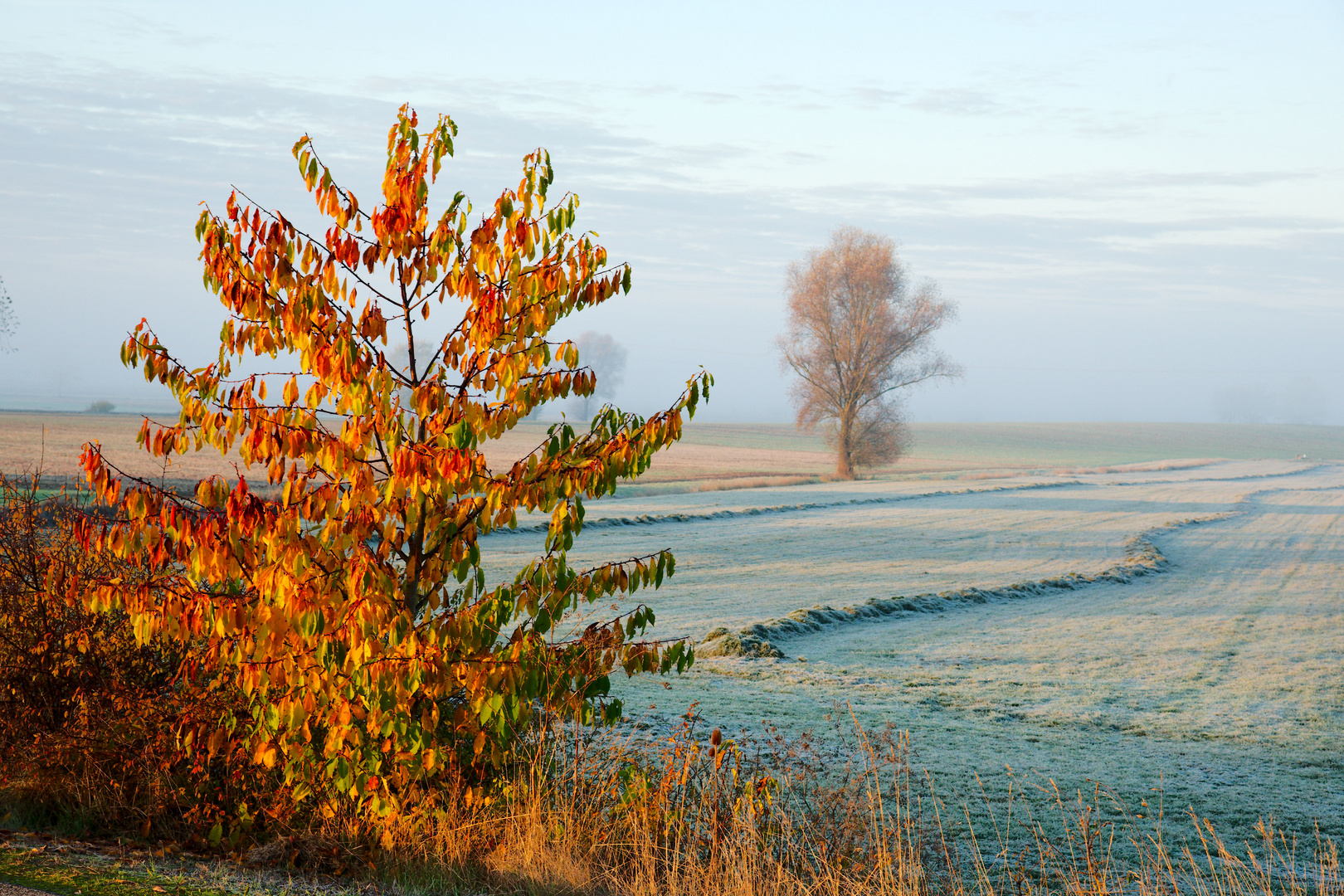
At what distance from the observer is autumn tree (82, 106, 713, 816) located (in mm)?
5320

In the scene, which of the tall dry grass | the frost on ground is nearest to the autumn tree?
the tall dry grass

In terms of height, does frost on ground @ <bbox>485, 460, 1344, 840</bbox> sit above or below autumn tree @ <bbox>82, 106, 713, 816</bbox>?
below

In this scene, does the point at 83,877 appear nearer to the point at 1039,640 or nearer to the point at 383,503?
the point at 383,503

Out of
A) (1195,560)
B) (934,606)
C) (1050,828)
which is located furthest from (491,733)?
(1195,560)

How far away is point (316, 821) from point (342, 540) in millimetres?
1877

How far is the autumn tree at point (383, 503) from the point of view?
5320mm

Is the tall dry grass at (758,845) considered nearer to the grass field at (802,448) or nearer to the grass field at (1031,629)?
the grass field at (1031,629)

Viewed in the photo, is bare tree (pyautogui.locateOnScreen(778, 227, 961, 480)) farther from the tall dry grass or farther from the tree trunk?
the tall dry grass

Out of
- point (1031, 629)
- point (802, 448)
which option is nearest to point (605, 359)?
point (802, 448)

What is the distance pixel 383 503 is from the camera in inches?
226

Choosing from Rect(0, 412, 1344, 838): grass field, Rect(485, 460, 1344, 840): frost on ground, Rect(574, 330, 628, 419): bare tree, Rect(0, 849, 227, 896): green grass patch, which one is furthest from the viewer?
Rect(574, 330, 628, 419): bare tree

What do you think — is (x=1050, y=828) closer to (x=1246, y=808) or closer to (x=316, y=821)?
(x=1246, y=808)

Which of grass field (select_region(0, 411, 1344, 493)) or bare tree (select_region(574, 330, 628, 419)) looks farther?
bare tree (select_region(574, 330, 628, 419))

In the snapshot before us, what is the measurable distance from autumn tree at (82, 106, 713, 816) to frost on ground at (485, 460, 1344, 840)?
13.1ft
